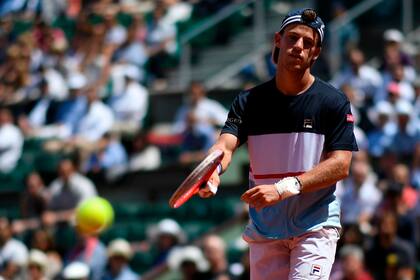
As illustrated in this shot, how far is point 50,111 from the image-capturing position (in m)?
19.0

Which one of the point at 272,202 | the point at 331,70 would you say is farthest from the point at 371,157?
the point at 272,202

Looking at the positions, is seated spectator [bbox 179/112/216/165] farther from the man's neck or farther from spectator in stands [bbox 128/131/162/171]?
the man's neck

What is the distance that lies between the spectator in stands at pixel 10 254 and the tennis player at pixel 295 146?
721cm

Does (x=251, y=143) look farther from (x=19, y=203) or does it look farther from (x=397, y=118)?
(x=19, y=203)

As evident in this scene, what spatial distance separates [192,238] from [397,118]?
2863 mm

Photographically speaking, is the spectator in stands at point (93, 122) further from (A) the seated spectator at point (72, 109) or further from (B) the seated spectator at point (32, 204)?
(B) the seated spectator at point (32, 204)

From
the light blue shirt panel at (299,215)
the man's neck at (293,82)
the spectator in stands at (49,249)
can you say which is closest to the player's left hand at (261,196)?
the light blue shirt panel at (299,215)

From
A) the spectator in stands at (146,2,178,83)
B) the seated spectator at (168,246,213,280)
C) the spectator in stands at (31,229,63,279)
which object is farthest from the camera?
the spectator in stands at (146,2,178,83)

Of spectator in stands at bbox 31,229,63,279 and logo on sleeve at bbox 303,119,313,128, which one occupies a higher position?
logo on sleeve at bbox 303,119,313,128

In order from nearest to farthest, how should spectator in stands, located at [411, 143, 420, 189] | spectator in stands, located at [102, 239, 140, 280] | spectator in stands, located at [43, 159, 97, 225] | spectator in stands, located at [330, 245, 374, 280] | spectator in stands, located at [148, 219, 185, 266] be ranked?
spectator in stands, located at [330, 245, 374, 280], spectator in stands, located at [411, 143, 420, 189], spectator in stands, located at [102, 239, 140, 280], spectator in stands, located at [148, 219, 185, 266], spectator in stands, located at [43, 159, 97, 225]

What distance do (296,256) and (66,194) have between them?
8227 mm

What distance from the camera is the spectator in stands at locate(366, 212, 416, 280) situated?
1106cm

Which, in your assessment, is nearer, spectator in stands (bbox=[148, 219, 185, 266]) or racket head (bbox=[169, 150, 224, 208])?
racket head (bbox=[169, 150, 224, 208])

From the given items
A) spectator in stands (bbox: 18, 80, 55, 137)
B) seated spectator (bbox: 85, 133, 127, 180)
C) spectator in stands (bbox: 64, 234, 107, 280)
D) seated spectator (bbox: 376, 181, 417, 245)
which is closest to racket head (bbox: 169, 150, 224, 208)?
seated spectator (bbox: 376, 181, 417, 245)
